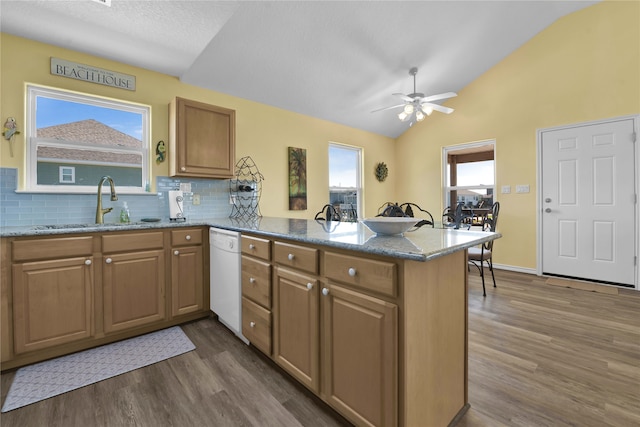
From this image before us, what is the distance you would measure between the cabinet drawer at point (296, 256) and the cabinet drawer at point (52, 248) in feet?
4.58

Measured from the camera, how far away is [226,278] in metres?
2.27

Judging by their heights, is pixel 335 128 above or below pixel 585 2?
below

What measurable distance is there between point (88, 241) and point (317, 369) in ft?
5.93

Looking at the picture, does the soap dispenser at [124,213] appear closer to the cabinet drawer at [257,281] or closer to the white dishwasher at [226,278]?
the white dishwasher at [226,278]

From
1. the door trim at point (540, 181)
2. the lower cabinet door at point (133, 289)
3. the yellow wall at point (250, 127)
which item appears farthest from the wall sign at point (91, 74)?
the door trim at point (540, 181)

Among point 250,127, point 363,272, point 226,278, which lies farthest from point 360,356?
point 250,127

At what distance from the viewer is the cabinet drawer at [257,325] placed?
1.79 m

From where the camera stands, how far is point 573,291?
3.34 m

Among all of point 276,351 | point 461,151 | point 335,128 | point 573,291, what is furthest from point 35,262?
point 461,151

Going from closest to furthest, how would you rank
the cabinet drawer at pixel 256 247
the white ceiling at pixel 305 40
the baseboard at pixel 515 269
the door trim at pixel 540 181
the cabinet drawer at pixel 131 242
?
1. the cabinet drawer at pixel 256 247
2. the cabinet drawer at pixel 131 242
3. the white ceiling at pixel 305 40
4. the door trim at pixel 540 181
5. the baseboard at pixel 515 269

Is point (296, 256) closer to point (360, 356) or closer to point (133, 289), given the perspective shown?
point (360, 356)

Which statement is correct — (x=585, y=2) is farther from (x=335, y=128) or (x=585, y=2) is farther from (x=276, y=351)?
(x=276, y=351)

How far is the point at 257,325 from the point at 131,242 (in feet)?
3.86

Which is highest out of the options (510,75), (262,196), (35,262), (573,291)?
(510,75)
